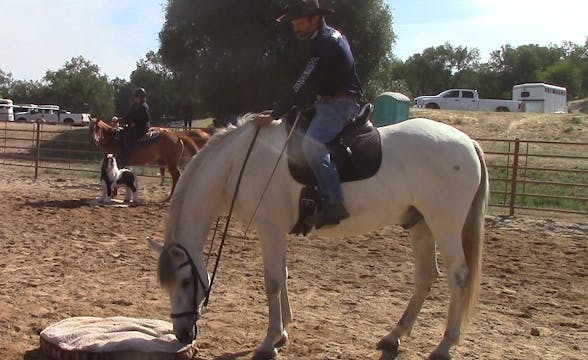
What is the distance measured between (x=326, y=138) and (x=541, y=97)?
38.6 meters

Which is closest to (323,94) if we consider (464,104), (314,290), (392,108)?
(314,290)

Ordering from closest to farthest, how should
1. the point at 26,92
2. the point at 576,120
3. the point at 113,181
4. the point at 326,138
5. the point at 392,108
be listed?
the point at 326,138 → the point at 113,181 → the point at 392,108 → the point at 576,120 → the point at 26,92

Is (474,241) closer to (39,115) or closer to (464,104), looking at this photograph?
(464,104)

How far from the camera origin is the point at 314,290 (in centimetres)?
591

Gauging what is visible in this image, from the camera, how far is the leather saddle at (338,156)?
13.5ft

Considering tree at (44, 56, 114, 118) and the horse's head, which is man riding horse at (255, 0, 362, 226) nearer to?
the horse's head

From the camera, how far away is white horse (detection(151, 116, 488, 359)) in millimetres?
4090

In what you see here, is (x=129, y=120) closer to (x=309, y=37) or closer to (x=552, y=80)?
(x=309, y=37)

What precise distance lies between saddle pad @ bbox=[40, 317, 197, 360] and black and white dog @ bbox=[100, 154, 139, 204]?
24.1 ft

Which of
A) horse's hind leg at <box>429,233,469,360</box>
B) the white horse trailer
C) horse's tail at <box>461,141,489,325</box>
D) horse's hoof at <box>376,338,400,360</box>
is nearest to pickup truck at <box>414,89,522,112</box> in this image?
the white horse trailer

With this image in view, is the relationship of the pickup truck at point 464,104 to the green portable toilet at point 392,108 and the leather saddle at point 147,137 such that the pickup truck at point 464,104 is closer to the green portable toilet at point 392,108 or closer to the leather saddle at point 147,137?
the green portable toilet at point 392,108

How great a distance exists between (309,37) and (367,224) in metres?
1.38

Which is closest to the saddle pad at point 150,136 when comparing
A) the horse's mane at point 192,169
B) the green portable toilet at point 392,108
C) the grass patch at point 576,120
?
the green portable toilet at point 392,108

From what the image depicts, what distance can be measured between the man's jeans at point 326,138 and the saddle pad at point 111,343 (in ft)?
4.48
